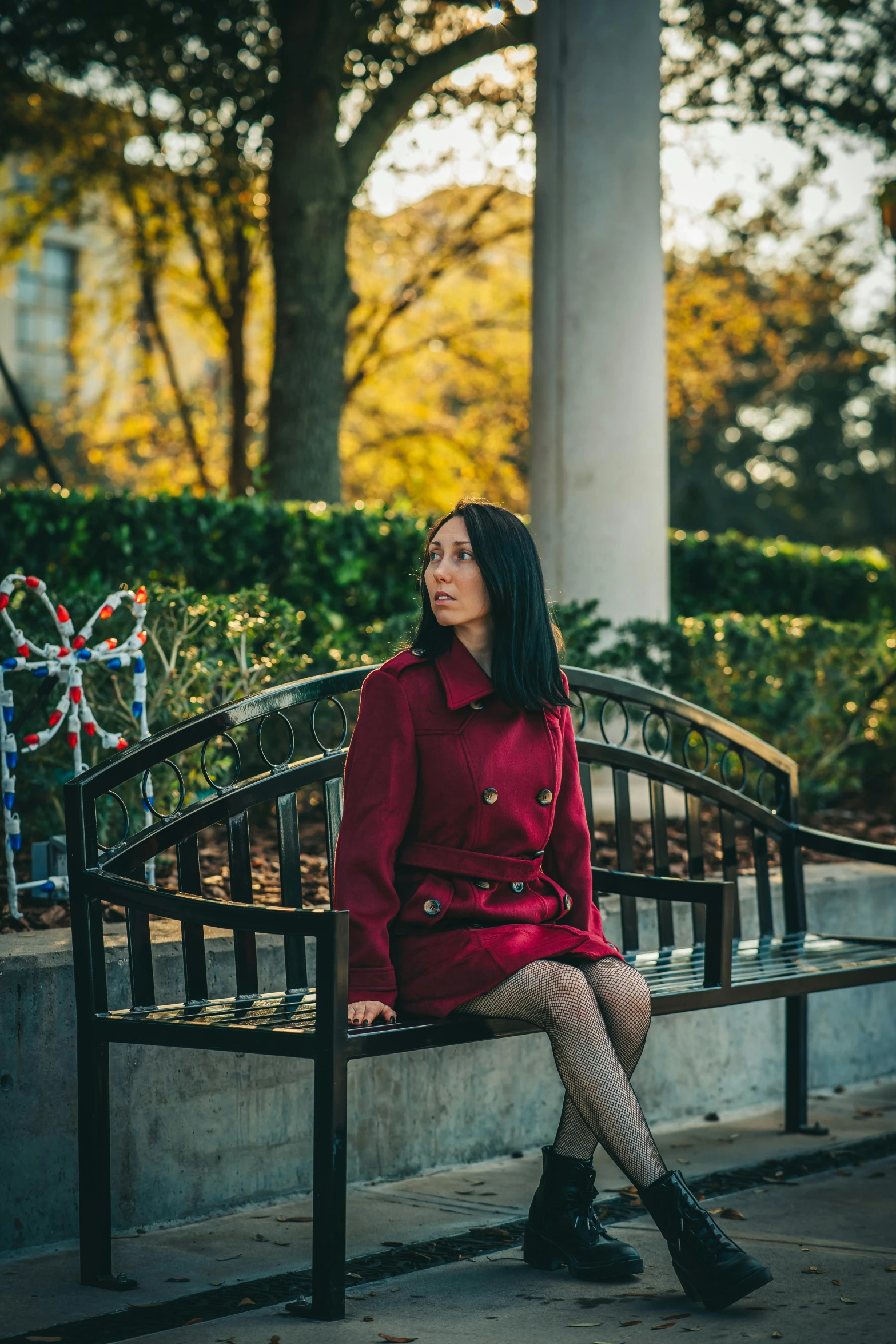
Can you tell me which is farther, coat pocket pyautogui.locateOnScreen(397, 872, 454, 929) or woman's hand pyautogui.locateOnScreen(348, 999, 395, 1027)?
coat pocket pyautogui.locateOnScreen(397, 872, 454, 929)

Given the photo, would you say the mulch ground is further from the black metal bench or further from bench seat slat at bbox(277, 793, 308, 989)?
bench seat slat at bbox(277, 793, 308, 989)

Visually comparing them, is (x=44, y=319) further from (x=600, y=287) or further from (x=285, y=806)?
(x=285, y=806)

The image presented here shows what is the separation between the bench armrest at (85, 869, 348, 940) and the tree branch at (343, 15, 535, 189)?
8.62 meters

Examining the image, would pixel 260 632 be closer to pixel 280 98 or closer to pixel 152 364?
pixel 280 98

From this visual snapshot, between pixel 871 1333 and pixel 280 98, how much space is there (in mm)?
9381

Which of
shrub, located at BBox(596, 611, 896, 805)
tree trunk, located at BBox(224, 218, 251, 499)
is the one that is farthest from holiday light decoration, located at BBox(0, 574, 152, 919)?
tree trunk, located at BBox(224, 218, 251, 499)

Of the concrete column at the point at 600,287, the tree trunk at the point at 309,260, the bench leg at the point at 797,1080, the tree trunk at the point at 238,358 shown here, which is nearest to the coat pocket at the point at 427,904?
the bench leg at the point at 797,1080

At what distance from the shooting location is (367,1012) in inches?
123

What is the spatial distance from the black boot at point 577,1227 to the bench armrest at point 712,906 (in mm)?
644

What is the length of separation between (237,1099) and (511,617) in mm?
1460

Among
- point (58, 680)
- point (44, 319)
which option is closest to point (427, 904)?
point (58, 680)

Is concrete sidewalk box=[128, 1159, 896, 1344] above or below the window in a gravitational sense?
below

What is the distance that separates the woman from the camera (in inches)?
124

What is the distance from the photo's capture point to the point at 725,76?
1251 centimetres
